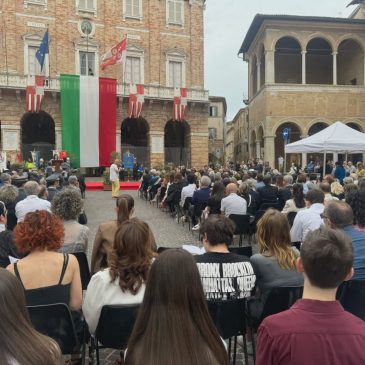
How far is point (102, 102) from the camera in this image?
86.1ft

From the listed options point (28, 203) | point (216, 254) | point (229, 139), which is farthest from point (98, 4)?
point (229, 139)

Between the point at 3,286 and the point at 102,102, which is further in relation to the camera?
the point at 102,102

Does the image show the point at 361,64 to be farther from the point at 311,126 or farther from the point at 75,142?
the point at 75,142

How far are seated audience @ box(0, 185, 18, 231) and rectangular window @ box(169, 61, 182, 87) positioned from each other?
82.1 ft

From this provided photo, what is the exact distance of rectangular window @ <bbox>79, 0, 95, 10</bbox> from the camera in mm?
27933

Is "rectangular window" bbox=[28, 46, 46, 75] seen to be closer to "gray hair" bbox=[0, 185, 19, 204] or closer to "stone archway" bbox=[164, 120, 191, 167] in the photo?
"stone archway" bbox=[164, 120, 191, 167]

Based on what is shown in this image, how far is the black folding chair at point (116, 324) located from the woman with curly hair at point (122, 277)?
69 mm

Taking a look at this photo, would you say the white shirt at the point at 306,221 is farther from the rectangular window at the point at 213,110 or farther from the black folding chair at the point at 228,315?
the rectangular window at the point at 213,110

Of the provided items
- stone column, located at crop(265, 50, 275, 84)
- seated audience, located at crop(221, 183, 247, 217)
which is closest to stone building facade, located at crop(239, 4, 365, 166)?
stone column, located at crop(265, 50, 275, 84)

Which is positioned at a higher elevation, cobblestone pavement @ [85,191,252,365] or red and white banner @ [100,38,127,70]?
red and white banner @ [100,38,127,70]

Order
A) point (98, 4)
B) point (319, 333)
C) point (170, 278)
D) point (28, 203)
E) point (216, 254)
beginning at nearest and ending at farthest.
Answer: point (319, 333)
point (170, 278)
point (216, 254)
point (28, 203)
point (98, 4)

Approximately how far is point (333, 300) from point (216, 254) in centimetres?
162

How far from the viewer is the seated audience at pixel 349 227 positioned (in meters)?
3.53

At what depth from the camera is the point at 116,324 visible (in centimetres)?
296
